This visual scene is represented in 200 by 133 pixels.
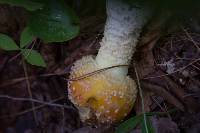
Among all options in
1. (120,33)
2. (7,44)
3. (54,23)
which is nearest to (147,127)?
(120,33)

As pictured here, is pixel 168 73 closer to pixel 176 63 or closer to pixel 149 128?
pixel 176 63

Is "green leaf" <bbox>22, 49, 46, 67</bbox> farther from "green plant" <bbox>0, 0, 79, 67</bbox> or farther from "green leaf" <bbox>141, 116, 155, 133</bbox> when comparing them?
"green leaf" <bbox>141, 116, 155, 133</bbox>

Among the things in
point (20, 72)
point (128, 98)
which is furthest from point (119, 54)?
point (20, 72)

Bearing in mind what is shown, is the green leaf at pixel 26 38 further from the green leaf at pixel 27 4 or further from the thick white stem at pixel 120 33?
the thick white stem at pixel 120 33

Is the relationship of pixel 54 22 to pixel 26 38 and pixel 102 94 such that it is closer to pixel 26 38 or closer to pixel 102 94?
pixel 26 38

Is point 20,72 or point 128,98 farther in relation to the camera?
point 20,72

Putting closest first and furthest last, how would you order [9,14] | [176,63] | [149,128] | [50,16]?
[149,128]
[50,16]
[176,63]
[9,14]

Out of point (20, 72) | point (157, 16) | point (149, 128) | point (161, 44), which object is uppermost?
point (157, 16)
